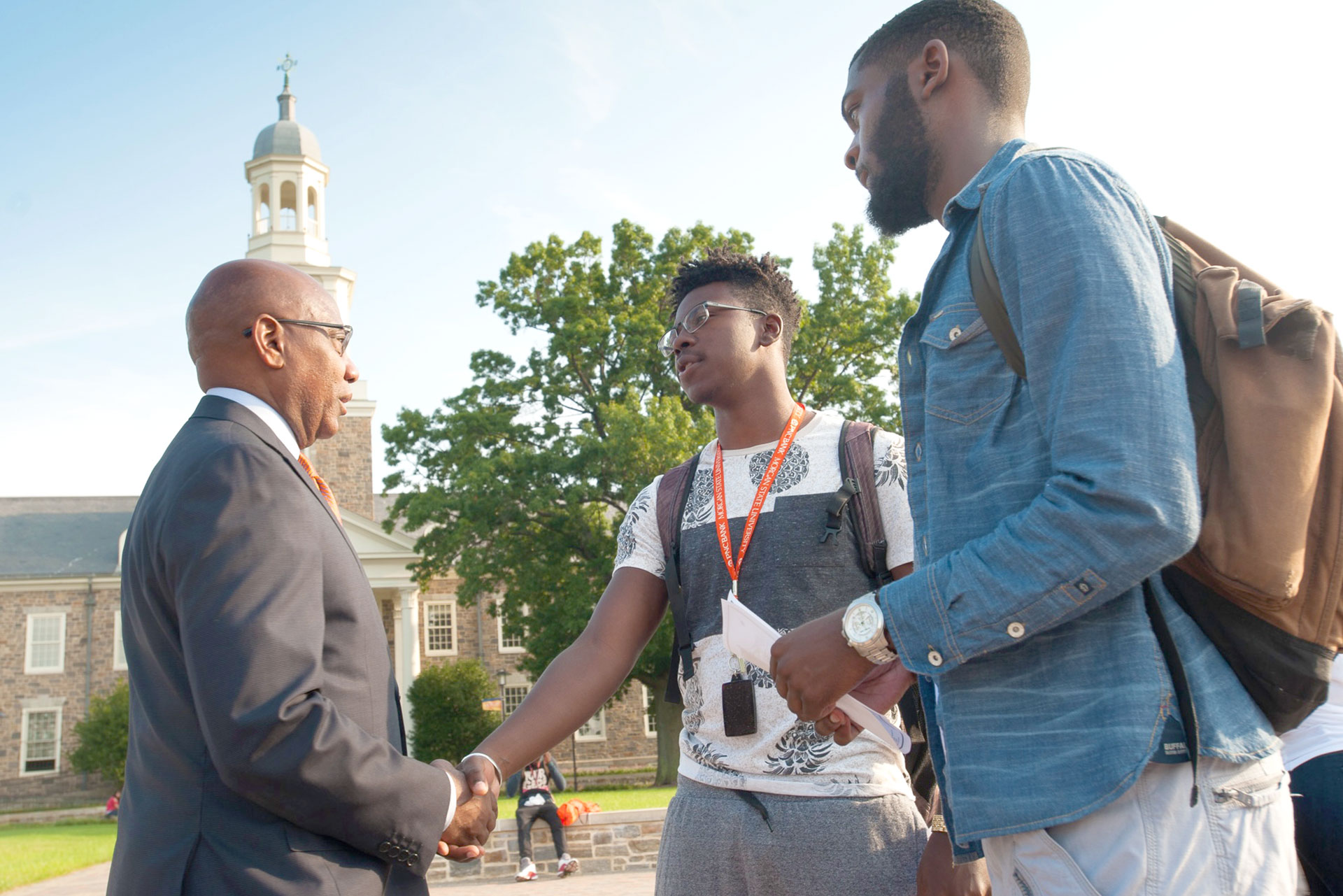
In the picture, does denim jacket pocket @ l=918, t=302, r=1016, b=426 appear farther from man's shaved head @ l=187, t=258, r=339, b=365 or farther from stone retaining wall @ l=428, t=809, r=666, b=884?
stone retaining wall @ l=428, t=809, r=666, b=884

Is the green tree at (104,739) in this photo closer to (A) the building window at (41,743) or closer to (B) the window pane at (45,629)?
(A) the building window at (41,743)

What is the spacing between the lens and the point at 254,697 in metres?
2.20

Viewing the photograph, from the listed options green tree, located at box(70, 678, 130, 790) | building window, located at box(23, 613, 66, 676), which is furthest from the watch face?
building window, located at box(23, 613, 66, 676)

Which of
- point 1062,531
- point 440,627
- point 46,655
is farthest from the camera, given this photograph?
point 440,627

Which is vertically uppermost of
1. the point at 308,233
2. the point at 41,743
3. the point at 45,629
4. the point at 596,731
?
the point at 308,233

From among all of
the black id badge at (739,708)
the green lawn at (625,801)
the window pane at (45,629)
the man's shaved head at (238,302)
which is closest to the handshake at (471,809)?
the black id badge at (739,708)

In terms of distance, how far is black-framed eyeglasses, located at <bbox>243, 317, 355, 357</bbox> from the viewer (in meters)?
2.84

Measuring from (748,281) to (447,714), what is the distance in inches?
1567

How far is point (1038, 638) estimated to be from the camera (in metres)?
1.73

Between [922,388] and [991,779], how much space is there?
0.73 m

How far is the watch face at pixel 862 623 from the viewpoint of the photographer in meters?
1.79

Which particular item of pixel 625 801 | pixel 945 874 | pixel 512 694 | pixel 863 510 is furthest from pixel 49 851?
pixel 512 694

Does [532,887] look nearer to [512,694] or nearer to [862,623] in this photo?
[862,623]

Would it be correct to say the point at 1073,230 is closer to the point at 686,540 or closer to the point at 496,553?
the point at 686,540
